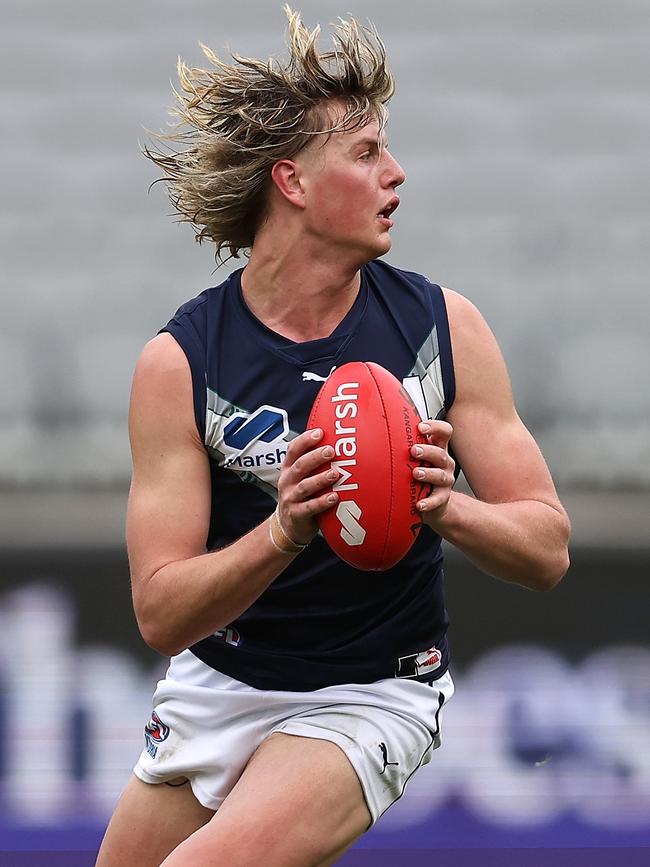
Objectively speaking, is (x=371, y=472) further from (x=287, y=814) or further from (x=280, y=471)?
(x=287, y=814)

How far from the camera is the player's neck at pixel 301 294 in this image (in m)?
2.40

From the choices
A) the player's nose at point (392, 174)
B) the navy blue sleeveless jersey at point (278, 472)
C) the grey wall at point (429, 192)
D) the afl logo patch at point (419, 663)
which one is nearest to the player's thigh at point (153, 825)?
the navy blue sleeveless jersey at point (278, 472)

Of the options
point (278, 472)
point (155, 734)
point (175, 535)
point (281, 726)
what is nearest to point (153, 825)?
point (155, 734)

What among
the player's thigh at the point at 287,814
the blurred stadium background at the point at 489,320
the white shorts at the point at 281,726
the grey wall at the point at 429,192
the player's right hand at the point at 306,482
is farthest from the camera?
the grey wall at the point at 429,192

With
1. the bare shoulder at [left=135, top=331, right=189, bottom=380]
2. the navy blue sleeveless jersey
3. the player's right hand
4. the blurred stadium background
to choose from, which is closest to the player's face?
the navy blue sleeveless jersey

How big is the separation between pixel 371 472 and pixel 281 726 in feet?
1.91

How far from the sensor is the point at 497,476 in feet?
7.59

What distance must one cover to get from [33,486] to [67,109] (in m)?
1.17

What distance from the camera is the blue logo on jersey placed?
231 cm

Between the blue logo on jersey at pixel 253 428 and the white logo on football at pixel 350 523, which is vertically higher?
the blue logo on jersey at pixel 253 428

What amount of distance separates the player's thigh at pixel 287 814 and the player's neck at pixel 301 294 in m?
0.71

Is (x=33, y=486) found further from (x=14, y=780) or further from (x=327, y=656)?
(x=327, y=656)

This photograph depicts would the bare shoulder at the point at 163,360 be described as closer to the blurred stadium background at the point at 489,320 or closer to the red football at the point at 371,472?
the red football at the point at 371,472

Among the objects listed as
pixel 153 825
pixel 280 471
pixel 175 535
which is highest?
pixel 280 471
